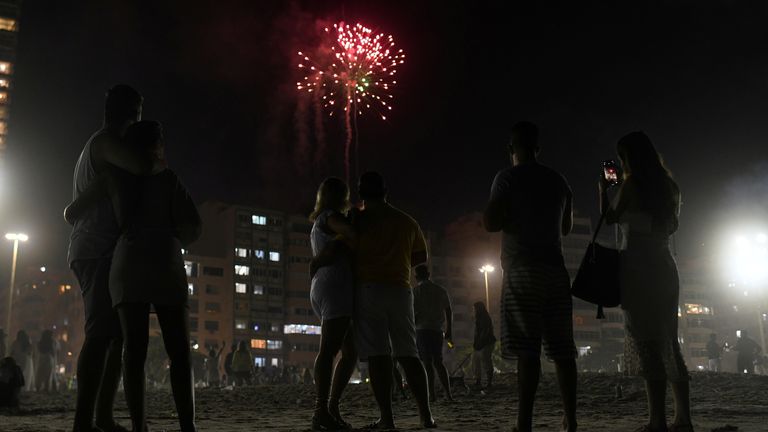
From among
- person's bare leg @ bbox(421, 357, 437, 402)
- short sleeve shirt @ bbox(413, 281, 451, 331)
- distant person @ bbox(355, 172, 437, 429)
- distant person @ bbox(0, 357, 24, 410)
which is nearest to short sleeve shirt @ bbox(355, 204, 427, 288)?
distant person @ bbox(355, 172, 437, 429)

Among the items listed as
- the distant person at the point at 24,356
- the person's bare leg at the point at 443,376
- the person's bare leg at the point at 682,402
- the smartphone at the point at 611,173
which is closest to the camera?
the person's bare leg at the point at 682,402

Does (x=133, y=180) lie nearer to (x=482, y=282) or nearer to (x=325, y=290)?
(x=325, y=290)

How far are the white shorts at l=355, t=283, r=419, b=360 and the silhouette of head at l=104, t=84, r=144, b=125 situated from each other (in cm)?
225

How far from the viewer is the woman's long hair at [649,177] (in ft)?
18.0

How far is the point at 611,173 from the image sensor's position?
5758mm

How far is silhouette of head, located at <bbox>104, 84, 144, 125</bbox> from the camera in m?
5.32

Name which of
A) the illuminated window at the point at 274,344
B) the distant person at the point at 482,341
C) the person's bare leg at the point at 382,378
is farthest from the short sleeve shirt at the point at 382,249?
the illuminated window at the point at 274,344

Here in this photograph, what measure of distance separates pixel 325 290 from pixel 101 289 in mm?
1816

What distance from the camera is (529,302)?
479cm

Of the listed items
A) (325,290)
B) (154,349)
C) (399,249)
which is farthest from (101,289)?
(154,349)

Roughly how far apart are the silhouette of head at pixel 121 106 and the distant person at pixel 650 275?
12.2 ft

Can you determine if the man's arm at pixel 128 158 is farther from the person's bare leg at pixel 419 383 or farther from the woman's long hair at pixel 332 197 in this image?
the person's bare leg at pixel 419 383

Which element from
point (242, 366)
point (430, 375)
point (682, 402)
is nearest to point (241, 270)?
point (242, 366)

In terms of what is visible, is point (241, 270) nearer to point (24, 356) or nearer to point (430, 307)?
point (24, 356)
